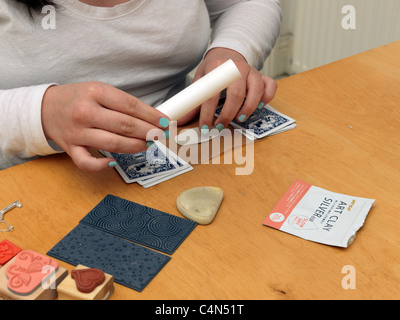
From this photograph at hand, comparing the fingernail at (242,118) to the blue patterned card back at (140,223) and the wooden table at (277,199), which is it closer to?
the wooden table at (277,199)

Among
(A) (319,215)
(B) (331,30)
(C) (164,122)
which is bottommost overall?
(B) (331,30)

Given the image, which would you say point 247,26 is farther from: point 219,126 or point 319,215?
point 319,215

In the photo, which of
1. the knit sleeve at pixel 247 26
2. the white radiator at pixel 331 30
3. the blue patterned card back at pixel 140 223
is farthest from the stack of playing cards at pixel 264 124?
the white radiator at pixel 331 30

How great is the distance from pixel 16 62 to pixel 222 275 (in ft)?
1.63

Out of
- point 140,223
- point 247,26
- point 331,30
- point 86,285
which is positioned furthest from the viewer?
point 331,30

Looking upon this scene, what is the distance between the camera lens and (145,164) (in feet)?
2.29

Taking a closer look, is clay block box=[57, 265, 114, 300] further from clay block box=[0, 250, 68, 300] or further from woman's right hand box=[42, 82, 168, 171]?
woman's right hand box=[42, 82, 168, 171]

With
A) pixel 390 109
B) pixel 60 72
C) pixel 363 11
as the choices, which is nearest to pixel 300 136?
pixel 390 109

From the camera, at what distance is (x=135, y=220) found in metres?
0.59

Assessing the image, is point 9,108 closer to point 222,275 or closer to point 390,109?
point 222,275

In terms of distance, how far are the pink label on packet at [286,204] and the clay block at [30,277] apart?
0.85 feet

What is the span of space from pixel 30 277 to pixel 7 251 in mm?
68

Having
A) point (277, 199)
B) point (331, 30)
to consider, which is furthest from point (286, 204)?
point (331, 30)

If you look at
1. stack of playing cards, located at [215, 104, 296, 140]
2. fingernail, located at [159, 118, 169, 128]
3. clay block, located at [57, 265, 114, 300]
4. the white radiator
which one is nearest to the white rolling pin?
fingernail, located at [159, 118, 169, 128]
